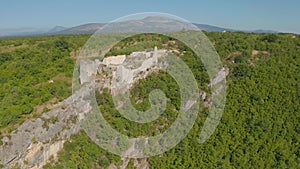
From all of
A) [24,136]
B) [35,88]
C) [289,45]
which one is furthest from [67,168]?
[289,45]

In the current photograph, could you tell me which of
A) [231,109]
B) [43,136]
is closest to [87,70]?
[43,136]

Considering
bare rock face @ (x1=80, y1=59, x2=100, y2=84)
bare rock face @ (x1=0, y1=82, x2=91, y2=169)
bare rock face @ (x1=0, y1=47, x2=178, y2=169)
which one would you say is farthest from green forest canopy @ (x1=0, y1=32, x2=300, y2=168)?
bare rock face @ (x1=80, y1=59, x2=100, y2=84)

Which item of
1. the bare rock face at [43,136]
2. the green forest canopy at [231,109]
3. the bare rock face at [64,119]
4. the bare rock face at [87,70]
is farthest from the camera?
Answer: the bare rock face at [87,70]

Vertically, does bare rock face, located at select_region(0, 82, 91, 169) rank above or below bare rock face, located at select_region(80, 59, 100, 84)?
below

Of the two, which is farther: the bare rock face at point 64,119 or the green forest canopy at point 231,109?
the green forest canopy at point 231,109

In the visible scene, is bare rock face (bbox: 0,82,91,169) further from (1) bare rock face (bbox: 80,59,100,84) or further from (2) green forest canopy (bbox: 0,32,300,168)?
(1) bare rock face (bbox: 80,59,100,84)

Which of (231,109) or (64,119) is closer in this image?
(64,119)

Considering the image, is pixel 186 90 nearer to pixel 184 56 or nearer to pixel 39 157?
pixel 184 56

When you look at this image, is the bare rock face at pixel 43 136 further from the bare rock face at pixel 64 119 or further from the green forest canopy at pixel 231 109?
the green forest canopy at pixel 231 109

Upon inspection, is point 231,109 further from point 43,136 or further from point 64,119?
point 43,136

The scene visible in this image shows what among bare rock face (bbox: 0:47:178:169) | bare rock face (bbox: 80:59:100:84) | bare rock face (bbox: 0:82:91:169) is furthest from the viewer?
bare rock face (bbox: 80:59:100:84)

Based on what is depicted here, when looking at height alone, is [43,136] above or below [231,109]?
above

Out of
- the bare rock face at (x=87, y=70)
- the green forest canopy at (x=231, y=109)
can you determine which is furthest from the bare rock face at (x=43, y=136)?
the bare rock face at (x=87, y=70)
